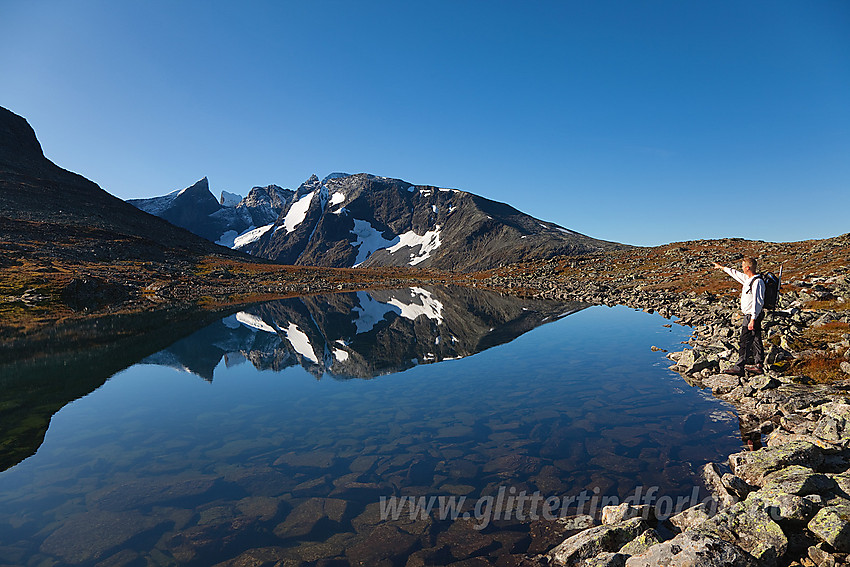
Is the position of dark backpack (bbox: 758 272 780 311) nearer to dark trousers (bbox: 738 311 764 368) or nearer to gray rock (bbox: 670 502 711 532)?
dark trousers (bbox: 738 311 764 368)

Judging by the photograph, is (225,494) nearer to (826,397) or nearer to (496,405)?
(496,405)

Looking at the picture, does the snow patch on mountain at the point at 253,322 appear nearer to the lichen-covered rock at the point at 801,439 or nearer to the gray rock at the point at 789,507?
the lichen-covered rock at the point at 801,439

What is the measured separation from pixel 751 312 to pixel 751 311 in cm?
4

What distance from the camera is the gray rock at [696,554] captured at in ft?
19.9

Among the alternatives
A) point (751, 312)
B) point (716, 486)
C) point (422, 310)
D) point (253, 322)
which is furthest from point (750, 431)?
point (422, 310)

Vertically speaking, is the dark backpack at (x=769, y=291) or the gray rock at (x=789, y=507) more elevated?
the dark backpack at (x=769, y=291)

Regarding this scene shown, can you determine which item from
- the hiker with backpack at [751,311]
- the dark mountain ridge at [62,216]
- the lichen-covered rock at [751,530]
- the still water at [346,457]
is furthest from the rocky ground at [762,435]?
the dark mountain ridge at [62,216]

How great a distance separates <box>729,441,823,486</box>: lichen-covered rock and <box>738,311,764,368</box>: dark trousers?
8.03 meters

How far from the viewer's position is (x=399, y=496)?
10.8 metres

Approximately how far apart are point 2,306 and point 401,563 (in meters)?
71.6

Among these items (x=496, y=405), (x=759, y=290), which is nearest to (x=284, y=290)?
(x=496, y=405)

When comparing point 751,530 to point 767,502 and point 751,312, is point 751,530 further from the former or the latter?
point 751,312

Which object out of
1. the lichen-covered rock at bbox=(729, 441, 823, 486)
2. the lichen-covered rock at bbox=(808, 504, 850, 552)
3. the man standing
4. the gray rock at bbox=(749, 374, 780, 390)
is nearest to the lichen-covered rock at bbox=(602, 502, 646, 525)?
the lichen-covered rock at bbox=(808, 504, 850, 552)

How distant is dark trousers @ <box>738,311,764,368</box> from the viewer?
1602 cm
